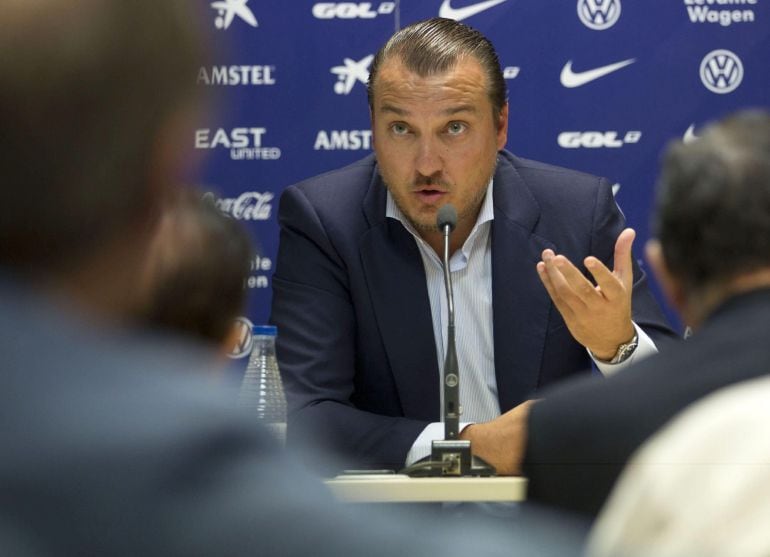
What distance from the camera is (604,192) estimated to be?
11.5 ft

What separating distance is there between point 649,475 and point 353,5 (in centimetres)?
426

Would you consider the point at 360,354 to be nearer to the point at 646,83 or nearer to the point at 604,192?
the point at 604,192

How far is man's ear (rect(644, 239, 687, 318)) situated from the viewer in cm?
142

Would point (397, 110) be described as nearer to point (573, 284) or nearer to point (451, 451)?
point (573, 284)

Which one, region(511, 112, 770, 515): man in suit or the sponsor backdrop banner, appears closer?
region(511, 112, 770, 515): man in suit

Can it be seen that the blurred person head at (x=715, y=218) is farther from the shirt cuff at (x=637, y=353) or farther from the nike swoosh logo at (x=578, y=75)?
the nike swoosh logo at (x=578, y=75)

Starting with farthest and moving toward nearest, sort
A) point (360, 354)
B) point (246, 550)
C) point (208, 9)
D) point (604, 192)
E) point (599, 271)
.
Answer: point (604, 192), point (360, 354), point (599, 271), point (208, 9), point (246, 550)

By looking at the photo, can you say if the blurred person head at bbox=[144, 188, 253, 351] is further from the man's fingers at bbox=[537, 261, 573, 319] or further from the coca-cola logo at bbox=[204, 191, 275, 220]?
the coca-cola logo at bbox=[204, 191, 275, 220]

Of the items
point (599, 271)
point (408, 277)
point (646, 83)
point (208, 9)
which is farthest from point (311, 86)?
point (208, 9)

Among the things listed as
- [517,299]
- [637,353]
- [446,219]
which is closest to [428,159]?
[517,299]

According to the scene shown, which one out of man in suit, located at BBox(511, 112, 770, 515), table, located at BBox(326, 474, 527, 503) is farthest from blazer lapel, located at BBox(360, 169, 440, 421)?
man in suit, located at BBox(511, 112, 770, 515)

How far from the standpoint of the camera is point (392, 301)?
10.6ft

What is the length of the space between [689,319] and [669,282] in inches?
2.9

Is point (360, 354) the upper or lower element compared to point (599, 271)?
lower
